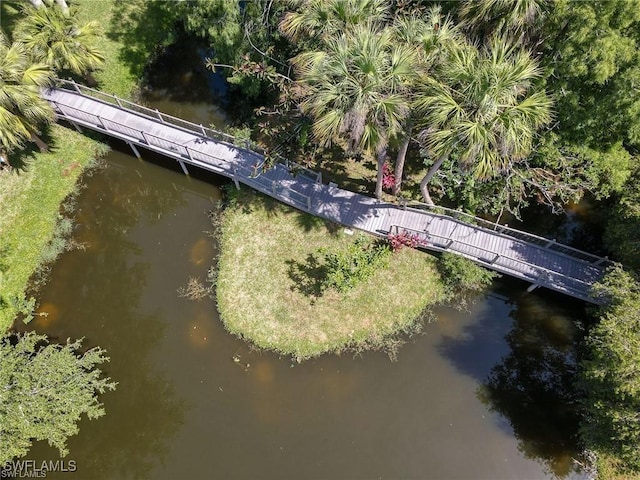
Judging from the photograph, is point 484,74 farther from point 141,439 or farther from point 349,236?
point 141,439

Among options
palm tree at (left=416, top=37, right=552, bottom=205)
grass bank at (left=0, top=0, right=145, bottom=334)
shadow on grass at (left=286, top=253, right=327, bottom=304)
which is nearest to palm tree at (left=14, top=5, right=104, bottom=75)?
grass bank at (left=0, top=0, right=145, bottom=334)

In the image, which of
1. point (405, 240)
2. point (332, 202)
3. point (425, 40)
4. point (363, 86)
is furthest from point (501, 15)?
point (332, 202)

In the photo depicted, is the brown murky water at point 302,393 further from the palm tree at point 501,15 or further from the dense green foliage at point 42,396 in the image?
the palm tree at point 501,15

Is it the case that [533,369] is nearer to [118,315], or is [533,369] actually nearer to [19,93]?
[118,315]

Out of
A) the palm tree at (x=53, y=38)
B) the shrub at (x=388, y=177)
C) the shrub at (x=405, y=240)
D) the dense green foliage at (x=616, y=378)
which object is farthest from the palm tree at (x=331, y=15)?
the dense green foliage at (x=616, y=378)

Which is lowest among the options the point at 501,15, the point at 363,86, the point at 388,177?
the point at 388,177

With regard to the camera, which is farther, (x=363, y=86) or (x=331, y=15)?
(x=331, y=15)

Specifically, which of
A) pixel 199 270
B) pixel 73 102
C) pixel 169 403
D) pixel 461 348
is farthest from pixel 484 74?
pixel 73 102
